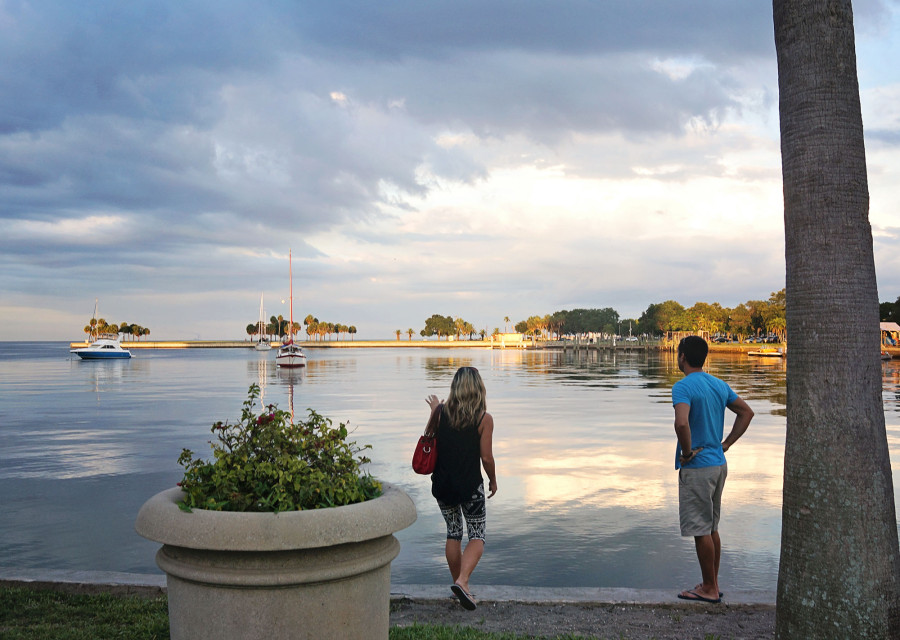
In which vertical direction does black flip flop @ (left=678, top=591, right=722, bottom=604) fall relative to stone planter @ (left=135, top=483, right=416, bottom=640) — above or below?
below

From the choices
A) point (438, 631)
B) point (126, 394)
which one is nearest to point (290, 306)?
point (126, 394)

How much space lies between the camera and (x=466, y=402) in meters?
6.07

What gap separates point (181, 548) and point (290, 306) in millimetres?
85516

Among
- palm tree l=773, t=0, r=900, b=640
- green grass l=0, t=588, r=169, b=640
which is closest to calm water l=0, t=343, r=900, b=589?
green grass l=0, t=588, r=169, b=640

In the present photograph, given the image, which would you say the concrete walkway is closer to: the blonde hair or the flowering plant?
the blonde hair

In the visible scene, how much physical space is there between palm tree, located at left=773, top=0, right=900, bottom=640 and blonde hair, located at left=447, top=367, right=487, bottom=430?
2402 millimetres

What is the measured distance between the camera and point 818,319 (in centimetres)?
439

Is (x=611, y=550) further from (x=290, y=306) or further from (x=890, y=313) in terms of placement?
(x=890, y=313)

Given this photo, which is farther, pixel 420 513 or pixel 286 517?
pixel 420 513

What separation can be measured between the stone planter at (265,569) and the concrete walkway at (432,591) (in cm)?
271

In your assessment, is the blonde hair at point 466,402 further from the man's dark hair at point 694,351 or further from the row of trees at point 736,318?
the row of trees at point 736,318

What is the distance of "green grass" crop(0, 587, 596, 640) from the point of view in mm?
5339

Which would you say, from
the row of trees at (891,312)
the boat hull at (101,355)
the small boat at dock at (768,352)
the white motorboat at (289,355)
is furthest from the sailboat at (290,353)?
the row of trees at (891,312)

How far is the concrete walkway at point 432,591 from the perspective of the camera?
20.2 feet
